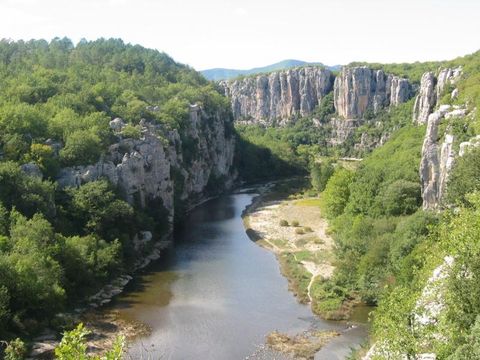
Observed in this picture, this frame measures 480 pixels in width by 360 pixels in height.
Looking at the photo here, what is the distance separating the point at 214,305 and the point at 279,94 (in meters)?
139

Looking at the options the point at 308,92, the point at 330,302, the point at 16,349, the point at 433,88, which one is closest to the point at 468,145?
Result: the point at 330,302

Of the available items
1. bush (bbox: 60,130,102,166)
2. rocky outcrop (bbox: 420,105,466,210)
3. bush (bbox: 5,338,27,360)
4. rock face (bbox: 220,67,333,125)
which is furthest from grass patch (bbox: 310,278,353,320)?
rock face (bbox: 220,67,333,125)

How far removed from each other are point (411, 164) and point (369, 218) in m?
8.79

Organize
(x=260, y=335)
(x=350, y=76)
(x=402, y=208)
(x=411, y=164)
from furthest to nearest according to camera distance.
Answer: (x=350, y=76) → (x=411, y=164) → (x=402, y=208) → (x=260, y=335)

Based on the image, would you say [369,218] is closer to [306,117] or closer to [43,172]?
[43,172]

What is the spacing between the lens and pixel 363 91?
5881 inches

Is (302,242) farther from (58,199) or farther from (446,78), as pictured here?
(446,78)

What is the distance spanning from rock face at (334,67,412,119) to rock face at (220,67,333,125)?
12220 mm

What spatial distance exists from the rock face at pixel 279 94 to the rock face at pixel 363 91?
12.2 meters

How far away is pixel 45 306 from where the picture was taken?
36.6 metres

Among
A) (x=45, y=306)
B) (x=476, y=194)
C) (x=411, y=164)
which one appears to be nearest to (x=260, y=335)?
(x=45, y=306)

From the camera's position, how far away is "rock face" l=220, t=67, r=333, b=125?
168m

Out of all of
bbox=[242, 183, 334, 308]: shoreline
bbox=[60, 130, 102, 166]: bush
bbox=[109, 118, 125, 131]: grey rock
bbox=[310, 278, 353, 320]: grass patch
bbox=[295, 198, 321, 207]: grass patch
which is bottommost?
bbox=[295, 198, 321, 207]: grass patch

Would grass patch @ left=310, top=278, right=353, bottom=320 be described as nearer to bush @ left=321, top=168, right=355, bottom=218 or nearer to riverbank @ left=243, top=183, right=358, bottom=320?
riverbank @ left=243, top=183, right=358, bottom=320
